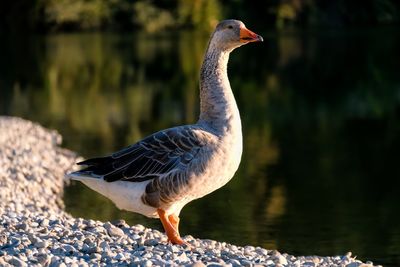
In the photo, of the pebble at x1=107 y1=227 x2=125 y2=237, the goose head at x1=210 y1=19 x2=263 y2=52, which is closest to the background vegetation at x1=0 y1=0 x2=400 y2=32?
the goose head at x1=210 y1=19 x2=263 y2=52

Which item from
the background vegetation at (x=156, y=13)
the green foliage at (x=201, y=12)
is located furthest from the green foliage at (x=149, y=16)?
the green foliage at (x=201, y=12)

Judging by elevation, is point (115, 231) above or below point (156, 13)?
above

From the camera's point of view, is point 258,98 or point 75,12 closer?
point 258,98

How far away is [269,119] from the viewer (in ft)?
87.5

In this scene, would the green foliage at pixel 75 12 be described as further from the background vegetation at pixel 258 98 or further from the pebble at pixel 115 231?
the pebble at pixel 115 231

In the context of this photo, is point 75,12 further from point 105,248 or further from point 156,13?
point 105,248

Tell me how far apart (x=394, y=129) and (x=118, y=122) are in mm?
6684

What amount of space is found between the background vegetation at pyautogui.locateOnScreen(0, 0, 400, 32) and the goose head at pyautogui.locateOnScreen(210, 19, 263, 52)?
177 ft

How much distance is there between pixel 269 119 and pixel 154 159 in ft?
57.3

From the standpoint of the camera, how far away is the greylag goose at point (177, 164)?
9.16m

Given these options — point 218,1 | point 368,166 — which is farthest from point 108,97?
point 218,1

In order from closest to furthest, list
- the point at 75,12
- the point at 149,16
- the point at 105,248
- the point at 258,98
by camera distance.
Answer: the point at 105,248 → the point at 258,98 → the point at 75,12 → the point at 149,16

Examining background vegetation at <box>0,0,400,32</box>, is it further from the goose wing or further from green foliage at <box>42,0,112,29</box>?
the goose wing

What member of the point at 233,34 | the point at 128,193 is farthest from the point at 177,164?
the point at 233,34
